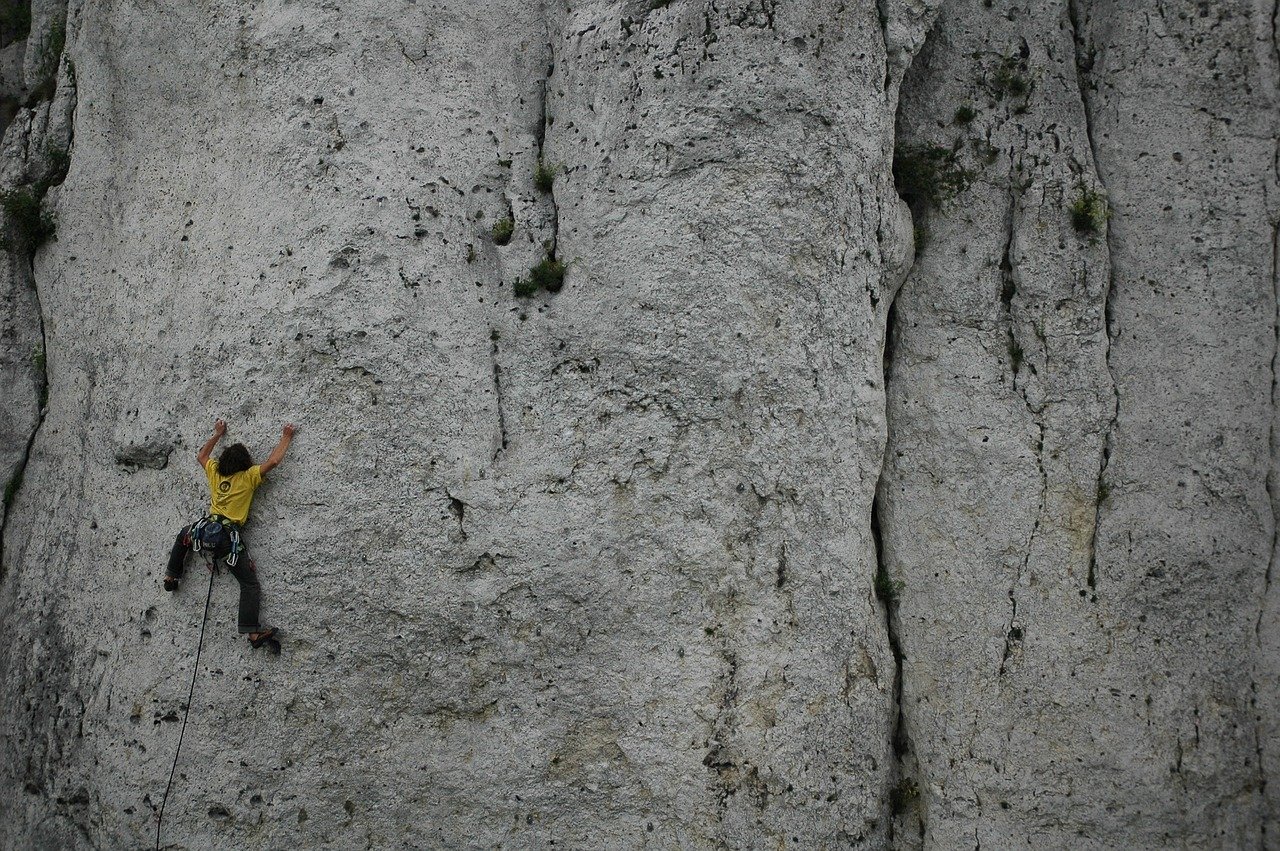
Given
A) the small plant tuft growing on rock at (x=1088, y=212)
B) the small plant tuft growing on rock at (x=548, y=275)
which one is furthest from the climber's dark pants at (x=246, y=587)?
the small plant tuft growing on rock at (x=1088, y=212)

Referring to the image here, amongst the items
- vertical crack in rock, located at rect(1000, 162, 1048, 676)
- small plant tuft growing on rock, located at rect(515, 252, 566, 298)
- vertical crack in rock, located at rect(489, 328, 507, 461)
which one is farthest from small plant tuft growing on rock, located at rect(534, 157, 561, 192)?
vertical crack in rock, located at rect(1000, 162, 1048, 676)

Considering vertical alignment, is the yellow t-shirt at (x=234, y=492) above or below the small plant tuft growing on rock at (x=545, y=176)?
below

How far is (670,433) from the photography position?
7.67m

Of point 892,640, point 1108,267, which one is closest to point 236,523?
point 892,640

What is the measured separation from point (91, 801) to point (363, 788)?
2516 mm

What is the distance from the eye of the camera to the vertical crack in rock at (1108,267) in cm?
820

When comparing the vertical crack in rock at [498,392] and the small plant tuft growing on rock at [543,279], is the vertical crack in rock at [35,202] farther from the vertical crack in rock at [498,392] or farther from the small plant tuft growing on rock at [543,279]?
the small plant tuft growing on rock at [543,279]

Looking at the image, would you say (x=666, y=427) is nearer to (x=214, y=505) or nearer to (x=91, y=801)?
(x=214, y=505)

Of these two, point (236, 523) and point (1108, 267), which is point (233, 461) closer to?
point (236, 523)

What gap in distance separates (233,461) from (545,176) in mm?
3964

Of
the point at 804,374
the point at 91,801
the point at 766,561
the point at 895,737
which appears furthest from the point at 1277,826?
the point at 91,801

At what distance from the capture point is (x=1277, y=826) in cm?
785

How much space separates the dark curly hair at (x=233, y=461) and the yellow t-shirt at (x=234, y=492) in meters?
0.04

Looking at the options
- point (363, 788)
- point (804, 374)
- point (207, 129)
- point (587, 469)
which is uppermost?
point (207, 129)
